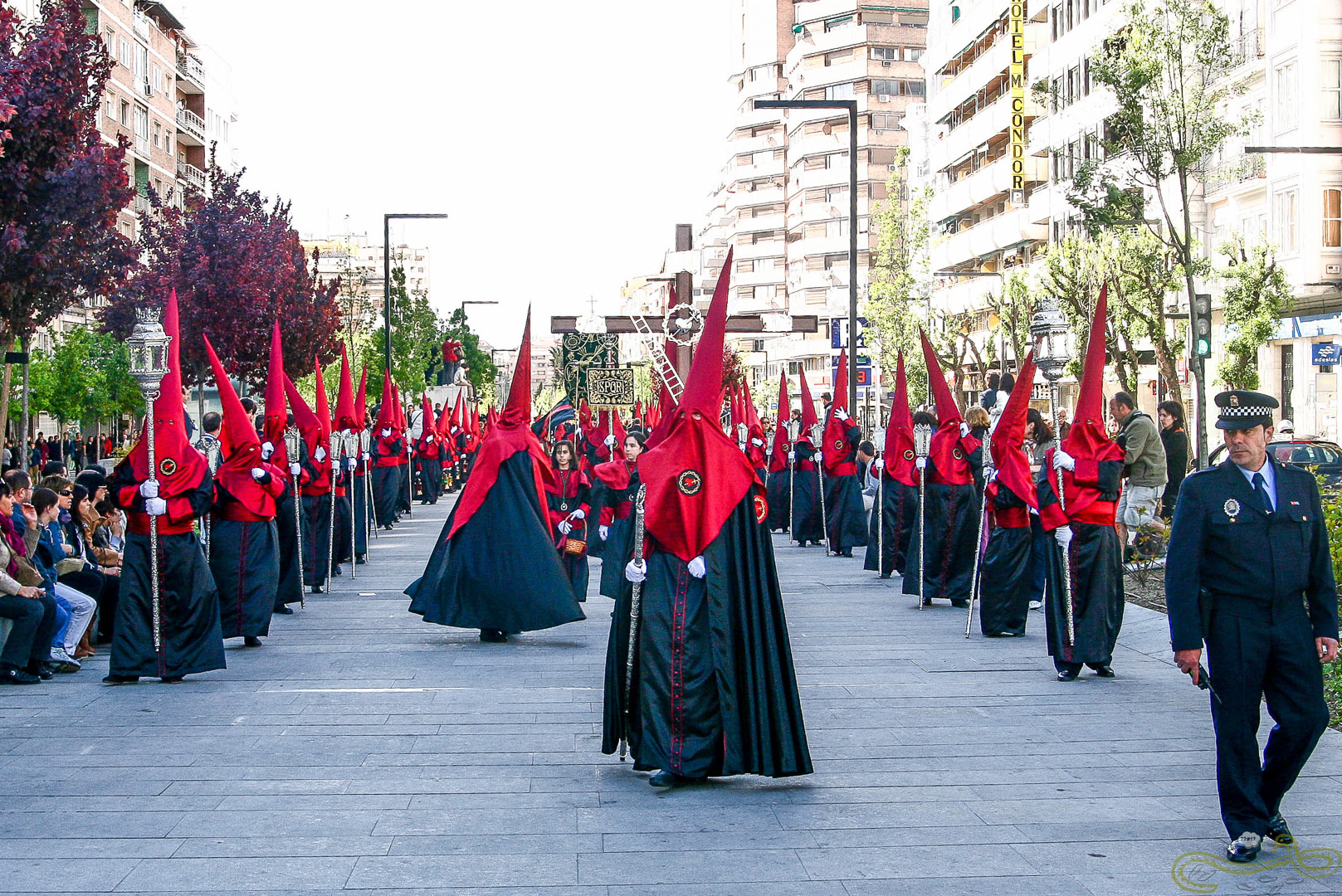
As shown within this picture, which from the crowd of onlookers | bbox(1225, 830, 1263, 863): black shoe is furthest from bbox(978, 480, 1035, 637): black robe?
bbox(1225, 830, 1263, 863): black shoe

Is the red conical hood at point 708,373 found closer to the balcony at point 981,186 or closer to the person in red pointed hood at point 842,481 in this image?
the person in red pointed hood at point 842,481

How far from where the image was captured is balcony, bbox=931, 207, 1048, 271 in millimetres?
53938

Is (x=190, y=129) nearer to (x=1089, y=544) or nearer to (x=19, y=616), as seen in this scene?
(x=19, y=616)

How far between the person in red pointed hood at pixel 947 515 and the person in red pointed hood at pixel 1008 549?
231 centimetres

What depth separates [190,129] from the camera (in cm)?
7519

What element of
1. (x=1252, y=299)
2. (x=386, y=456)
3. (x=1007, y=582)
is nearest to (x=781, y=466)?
(x=386, y=456)

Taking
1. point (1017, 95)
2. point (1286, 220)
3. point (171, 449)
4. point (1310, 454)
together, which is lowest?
point (1310, 454)

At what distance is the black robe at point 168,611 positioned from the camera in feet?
36.2

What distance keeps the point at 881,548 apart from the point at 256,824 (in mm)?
12650

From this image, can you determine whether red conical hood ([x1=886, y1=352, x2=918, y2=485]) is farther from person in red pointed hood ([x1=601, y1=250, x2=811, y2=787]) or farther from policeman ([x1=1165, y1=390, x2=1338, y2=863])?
policeman ([x1=1165, y1=390, x2=1338, y2=863])

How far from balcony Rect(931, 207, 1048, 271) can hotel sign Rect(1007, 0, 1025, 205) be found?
51.5 inches

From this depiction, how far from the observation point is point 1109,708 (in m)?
10.0

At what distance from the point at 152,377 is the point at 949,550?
1255 centimetres

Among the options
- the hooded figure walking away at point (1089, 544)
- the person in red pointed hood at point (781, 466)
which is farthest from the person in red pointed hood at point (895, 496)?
the person in red pointed hood at point (781, 466)
